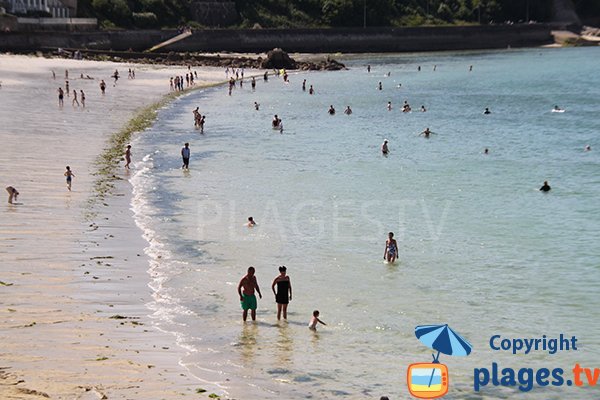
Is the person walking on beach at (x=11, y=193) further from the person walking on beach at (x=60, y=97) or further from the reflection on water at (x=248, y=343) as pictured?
the person walking on beach at (x=60, y=97)

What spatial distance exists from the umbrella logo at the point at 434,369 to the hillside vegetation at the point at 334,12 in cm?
9536

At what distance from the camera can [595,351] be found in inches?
602

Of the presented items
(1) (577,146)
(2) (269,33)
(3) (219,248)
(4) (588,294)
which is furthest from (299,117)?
(2) (269,33)

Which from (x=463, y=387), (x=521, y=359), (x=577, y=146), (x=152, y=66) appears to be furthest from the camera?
(x=152, y=66)

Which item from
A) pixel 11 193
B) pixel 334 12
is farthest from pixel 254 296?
pixel 334 12

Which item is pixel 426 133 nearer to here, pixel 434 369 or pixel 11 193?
pixel 11 193

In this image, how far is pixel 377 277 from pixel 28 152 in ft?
55.8

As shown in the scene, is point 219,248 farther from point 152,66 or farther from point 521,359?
point 152,66

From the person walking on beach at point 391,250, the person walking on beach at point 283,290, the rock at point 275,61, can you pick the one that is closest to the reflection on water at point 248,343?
the person walking on beach at point 283,290

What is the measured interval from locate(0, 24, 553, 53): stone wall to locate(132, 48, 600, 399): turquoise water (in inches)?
1738

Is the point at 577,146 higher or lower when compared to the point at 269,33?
lower

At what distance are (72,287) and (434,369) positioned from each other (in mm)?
7242

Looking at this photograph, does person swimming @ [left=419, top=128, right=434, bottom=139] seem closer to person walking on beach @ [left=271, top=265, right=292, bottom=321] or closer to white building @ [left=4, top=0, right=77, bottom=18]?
person walking on beach @ [left=271, top=265, right=292, bottom=321]

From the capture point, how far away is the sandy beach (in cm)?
1246
